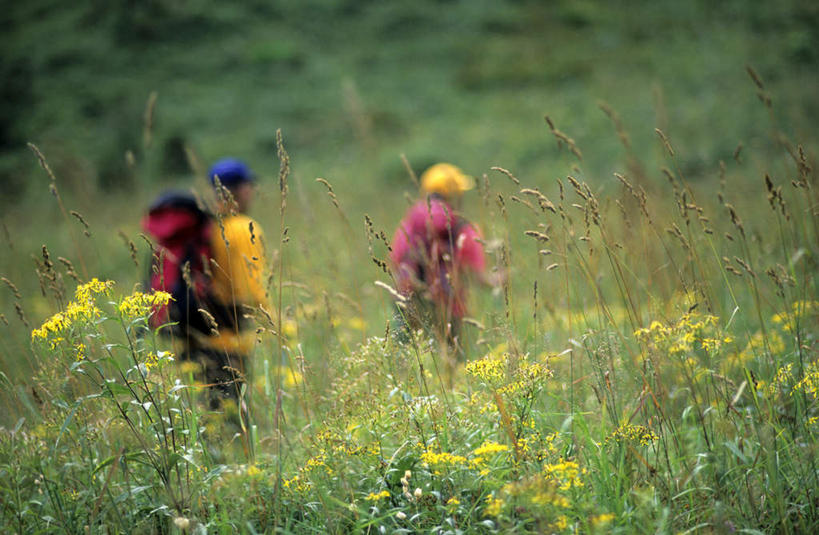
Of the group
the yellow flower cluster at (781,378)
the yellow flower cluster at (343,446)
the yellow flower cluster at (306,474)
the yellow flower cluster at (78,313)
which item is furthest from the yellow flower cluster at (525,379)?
the yellow flower cluster at (78,313)

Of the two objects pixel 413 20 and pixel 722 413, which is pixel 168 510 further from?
pixel 413 20

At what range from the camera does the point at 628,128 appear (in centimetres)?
1385

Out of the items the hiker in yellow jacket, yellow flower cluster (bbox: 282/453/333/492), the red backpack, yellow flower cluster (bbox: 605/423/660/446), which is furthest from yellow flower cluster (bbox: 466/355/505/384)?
the red backpack

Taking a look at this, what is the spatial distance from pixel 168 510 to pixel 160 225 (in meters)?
2.23

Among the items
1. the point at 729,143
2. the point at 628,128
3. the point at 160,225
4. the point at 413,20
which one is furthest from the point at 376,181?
the point at 413,20

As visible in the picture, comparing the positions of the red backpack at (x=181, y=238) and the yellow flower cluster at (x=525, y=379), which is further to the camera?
the red backpack at (x=181, y=238)

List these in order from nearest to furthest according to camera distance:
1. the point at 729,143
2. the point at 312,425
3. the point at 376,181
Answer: the point at 312,425, the point at 729,143, the point at 376,181

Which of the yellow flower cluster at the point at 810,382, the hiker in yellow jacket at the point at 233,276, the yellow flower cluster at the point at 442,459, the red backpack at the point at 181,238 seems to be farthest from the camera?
the red backpack at the point at 181,238

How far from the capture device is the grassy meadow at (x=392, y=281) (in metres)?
2.00

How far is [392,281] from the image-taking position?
221 cm

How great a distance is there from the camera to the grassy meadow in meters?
2.00

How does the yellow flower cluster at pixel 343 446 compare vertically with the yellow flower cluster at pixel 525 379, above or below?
below

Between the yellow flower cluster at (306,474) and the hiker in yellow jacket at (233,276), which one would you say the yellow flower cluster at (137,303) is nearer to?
the yellow flower cluster at (306,474)

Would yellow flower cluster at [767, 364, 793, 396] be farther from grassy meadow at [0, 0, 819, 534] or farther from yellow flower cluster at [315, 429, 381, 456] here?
yellow flower cluster at [315, 429, 381, 456]
